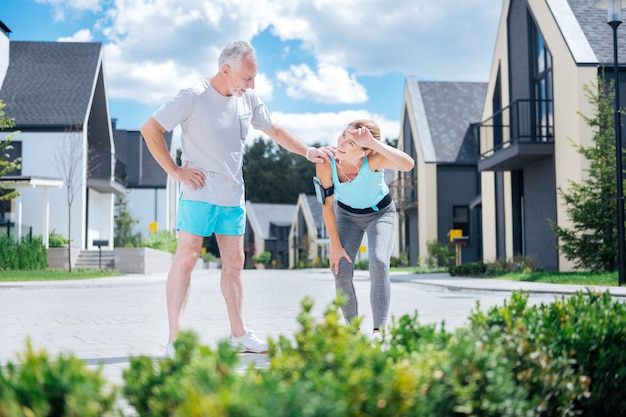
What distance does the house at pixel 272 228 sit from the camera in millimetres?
70688

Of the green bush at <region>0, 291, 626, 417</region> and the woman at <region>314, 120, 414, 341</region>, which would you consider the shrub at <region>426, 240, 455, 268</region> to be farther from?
the green bush at <region>0, 291, 626, 417</region>

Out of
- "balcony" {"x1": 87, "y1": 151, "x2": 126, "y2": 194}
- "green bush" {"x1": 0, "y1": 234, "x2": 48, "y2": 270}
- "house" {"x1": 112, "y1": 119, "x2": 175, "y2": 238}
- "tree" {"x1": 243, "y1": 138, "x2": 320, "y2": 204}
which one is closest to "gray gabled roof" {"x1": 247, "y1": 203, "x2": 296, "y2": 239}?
"tree" {"x1": 243, "y1": 138, "x2": 320, "y2": 204}

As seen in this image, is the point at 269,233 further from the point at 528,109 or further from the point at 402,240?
the point at 528,109

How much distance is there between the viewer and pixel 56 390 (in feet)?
5.88

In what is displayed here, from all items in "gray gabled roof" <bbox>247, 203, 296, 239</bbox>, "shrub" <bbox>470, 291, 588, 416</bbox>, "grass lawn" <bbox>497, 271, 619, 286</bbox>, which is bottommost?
"grass lawn" <bbox>497, 271, 619, 286</bbox>

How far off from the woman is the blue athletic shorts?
2.07ft

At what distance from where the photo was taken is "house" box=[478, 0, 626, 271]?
1884 centimetres

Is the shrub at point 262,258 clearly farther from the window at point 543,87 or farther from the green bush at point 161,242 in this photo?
the window at point 543,87

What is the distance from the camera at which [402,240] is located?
38.3 m

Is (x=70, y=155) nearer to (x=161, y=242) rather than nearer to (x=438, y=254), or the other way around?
(x=161, y=242)

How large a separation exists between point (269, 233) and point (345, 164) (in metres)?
66.3

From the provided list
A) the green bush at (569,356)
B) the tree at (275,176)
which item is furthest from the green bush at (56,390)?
the tree at (275,176)

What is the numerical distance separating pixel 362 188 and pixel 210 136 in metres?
1.11

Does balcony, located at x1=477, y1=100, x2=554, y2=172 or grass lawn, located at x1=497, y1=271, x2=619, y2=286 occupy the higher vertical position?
balcony, located at x1=477, y1=100, x2=554, y2=172
